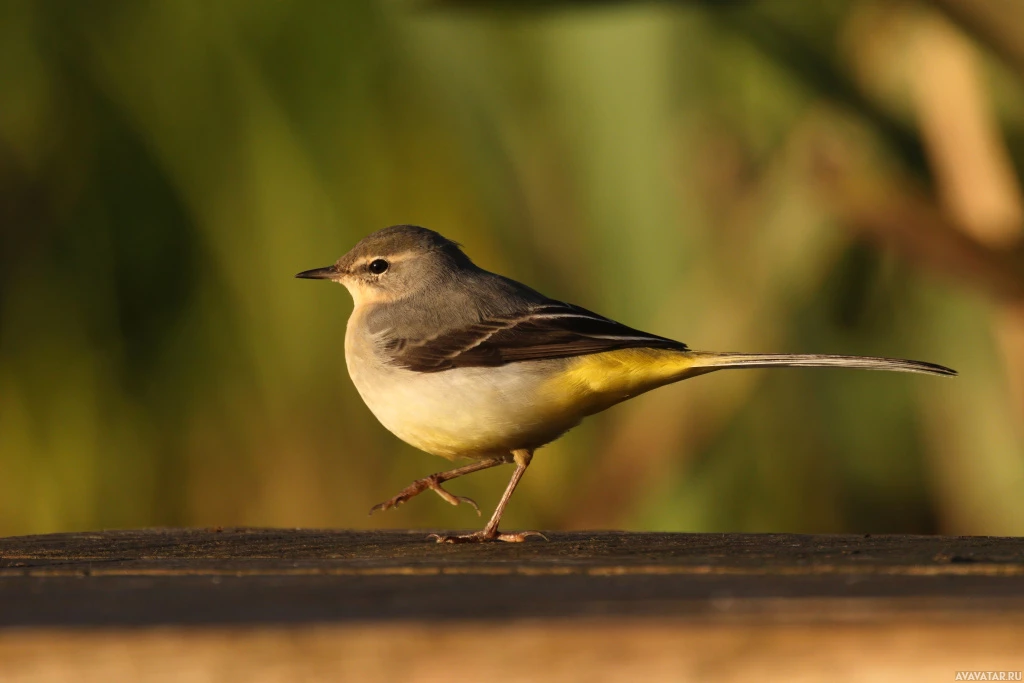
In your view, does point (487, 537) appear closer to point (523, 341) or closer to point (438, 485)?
point (523, 341)

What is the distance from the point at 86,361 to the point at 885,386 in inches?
131

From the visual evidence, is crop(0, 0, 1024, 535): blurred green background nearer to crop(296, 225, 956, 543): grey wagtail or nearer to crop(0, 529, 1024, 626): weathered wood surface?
crop(296, 225, 956, 543): grey wagtail

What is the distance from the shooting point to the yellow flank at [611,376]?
4234 millimetres

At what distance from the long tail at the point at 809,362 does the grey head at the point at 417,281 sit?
0.81 meters

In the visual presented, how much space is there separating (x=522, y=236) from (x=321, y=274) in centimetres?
91

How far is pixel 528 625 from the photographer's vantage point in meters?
1.60

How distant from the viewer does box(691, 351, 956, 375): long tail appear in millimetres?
3699

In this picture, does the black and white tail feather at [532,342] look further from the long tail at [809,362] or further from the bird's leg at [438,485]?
the bird's leg at [438,485]

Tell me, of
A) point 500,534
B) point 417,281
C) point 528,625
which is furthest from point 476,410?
point 528,625

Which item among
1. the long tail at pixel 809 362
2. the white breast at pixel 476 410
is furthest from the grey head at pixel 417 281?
the long tail at pixel 809 362

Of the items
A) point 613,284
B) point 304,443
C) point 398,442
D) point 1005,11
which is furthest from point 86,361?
point 1005,11

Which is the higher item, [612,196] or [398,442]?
[612,196]

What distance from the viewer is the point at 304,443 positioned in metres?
5.43

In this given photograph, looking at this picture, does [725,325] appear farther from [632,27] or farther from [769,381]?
[632,27]
